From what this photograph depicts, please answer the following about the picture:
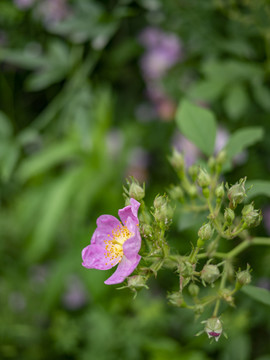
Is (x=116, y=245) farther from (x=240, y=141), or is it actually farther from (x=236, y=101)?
(x=236, y=101)

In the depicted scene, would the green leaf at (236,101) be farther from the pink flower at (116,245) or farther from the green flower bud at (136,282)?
the green flower bud at (136,282)

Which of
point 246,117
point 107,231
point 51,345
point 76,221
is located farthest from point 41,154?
point 107,231

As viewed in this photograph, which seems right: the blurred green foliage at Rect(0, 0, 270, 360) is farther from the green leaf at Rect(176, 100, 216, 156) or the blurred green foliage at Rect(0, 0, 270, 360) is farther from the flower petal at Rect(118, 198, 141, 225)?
the flower petal at Rect(118, 198, 141, 225)

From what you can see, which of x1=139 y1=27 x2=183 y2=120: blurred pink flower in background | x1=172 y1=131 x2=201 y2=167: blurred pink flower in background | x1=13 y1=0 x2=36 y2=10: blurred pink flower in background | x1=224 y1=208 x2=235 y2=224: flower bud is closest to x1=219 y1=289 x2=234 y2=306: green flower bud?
x1=224 y1=208 x2=235 y2=224: flower bud

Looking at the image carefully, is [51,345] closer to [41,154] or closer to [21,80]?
[41,154]

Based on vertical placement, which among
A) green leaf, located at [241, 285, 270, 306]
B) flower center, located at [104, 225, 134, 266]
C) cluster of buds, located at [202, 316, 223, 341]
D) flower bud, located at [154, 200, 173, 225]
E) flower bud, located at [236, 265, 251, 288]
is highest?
flower bud, located at [154, 200, 173, 225]

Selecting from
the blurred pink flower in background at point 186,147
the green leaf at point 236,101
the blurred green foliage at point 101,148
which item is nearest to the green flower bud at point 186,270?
the blurred green foliage at point 101,148

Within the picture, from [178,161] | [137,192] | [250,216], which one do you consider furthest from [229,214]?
[178,161]
